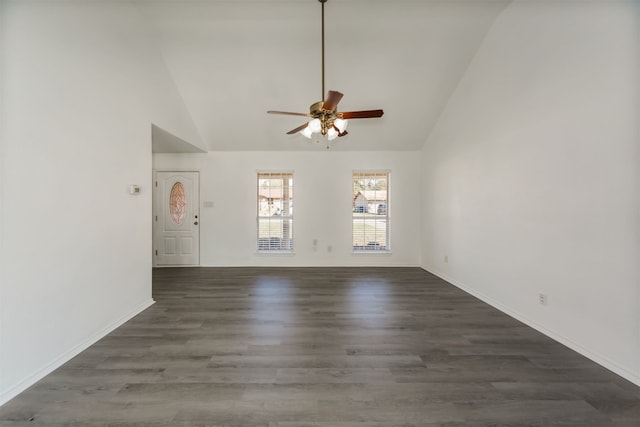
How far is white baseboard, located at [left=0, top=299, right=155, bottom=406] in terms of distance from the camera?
5.28ft

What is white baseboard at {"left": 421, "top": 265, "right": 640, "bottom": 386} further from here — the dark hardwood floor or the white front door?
the white front door

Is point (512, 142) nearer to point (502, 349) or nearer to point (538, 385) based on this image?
point (502, 349)

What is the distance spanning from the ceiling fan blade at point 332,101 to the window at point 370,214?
119 inches

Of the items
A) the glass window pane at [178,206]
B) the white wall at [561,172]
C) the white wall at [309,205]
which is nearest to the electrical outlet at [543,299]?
the white wall at [561,172]

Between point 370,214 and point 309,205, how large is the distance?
1.37 meters

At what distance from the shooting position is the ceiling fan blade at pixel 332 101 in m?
2.17

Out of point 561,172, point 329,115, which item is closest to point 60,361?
point 329,115

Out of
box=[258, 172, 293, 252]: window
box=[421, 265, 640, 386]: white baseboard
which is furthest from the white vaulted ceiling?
box=[421, 265, 640, 386]: white baseboard

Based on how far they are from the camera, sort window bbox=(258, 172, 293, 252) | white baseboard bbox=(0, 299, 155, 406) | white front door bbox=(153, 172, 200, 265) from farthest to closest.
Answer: window bbox=(258, 172, 293, 252) < white front door bbox=(153, 172, 200, 265) < white baseboard bbox=(0, 299, 155, 406)

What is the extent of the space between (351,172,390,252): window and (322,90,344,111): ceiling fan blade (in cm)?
303

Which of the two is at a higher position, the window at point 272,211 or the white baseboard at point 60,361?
the window at point 272,211

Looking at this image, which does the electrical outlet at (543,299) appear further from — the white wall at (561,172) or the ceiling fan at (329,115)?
the ceiling fan at (329,115)

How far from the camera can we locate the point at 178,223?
5.20 metres

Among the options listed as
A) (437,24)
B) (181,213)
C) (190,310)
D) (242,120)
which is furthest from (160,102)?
(437,24)
